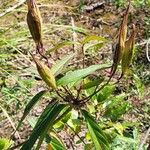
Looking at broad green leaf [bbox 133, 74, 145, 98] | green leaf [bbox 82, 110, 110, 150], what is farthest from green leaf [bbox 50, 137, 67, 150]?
broad green leaf [bbox 133, 74, 145, 98]

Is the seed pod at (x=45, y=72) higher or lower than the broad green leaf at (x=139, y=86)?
higher

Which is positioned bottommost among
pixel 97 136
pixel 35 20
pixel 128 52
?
pixel 97 136

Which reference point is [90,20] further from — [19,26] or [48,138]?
[48,138]

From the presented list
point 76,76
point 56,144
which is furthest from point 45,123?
point 56,144

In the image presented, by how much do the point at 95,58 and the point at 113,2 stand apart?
51cm

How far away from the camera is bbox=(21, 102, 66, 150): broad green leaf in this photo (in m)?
0.80

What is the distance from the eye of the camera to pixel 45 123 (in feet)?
2.68

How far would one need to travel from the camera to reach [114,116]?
48.1 inches

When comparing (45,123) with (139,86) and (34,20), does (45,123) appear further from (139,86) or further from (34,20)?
(139,86)

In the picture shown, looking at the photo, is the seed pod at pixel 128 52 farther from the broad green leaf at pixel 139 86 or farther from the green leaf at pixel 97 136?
the broad green leaf at pixel 139 86

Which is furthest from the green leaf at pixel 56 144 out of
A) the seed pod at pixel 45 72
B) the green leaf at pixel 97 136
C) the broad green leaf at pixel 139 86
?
the broad green leaf at pixel 139 86

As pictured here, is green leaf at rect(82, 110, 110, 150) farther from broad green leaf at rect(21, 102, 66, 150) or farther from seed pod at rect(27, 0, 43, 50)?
seed pod at rect(27, 0, 43, 50)

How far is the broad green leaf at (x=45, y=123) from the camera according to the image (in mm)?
804

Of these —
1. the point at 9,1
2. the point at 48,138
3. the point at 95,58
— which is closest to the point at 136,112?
the point at 95,58
